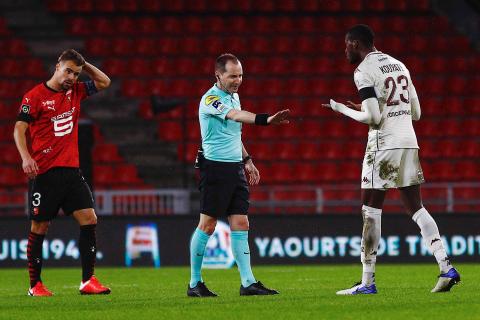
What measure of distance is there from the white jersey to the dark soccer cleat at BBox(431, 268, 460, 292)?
963 mm

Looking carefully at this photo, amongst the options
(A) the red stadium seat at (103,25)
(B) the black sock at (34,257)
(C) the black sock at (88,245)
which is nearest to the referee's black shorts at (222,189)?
(C) the black sock at (88,245)

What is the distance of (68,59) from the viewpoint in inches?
353

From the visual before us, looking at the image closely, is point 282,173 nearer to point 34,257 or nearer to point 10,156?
point 10,156

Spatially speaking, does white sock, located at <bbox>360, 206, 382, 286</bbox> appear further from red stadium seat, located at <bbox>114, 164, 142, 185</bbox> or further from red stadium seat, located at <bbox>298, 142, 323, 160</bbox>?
red stadium seat, located at <bbox>298, 142, 323, 160</bbox>

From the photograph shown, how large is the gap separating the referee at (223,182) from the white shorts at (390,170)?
40.8 inches

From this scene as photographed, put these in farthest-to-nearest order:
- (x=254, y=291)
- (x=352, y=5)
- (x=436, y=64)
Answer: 1. (x=352, y=5)
2. (x=436, y=64)
3. (x=254, y=291)

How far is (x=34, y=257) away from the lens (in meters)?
9.23

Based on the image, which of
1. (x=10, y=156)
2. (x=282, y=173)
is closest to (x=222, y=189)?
(x=282, y=173)

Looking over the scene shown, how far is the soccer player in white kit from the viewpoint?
816 centimetres

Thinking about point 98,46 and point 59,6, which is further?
point 59,6

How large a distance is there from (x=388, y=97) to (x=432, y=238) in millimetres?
1079

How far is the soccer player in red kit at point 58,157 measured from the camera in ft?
29.7

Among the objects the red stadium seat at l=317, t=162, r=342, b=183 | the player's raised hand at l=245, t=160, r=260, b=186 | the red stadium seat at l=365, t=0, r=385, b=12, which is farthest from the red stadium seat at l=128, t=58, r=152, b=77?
the player's raised hand at l=245, t=160, r=260, b=186

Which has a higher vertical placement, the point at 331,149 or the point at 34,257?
the point at 331,149
